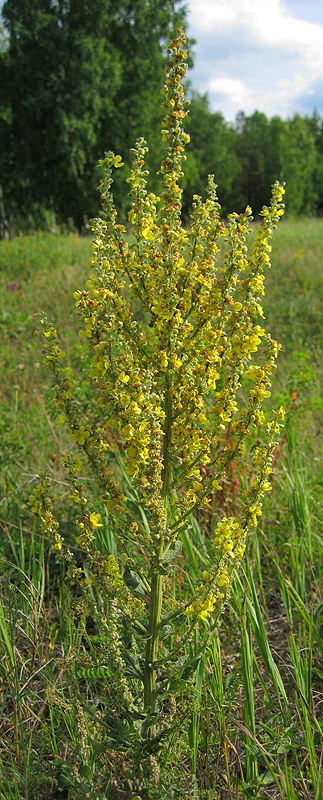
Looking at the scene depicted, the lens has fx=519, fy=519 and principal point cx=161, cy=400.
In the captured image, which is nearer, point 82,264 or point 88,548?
point 88,548

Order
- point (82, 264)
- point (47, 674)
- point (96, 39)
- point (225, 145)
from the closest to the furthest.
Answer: point (47, 674), point (82, 264), point (96, 39), point (225, 145)

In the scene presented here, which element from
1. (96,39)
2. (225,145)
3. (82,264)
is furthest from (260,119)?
(82,264)

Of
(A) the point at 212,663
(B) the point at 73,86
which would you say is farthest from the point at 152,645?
(B) the point at 73,86

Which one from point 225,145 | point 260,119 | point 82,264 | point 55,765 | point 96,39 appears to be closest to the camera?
point 55,765

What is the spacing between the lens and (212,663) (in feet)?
6.36

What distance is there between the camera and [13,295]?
7.31 metres

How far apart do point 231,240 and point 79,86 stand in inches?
820

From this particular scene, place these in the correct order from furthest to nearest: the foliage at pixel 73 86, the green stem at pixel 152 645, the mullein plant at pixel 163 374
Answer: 1. the foliage at pixel 73 86
2. the green stem at pixel 152 645
3. the mullein plant at pixel 163 374

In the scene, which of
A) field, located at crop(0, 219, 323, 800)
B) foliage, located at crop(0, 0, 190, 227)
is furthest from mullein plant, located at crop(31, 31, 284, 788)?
foliage, located at crop(0, 0, 190, 227)

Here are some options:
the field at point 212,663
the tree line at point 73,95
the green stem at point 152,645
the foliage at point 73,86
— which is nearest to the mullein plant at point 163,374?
the green stem at point 152,645

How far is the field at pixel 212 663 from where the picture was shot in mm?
1456

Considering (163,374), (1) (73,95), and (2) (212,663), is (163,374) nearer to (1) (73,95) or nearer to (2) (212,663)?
(2) (212,663)

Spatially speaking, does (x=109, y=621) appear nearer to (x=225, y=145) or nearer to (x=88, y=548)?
(x=88, y=548)

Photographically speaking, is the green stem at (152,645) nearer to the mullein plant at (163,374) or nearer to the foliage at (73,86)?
the mullein plant at (163,374)
